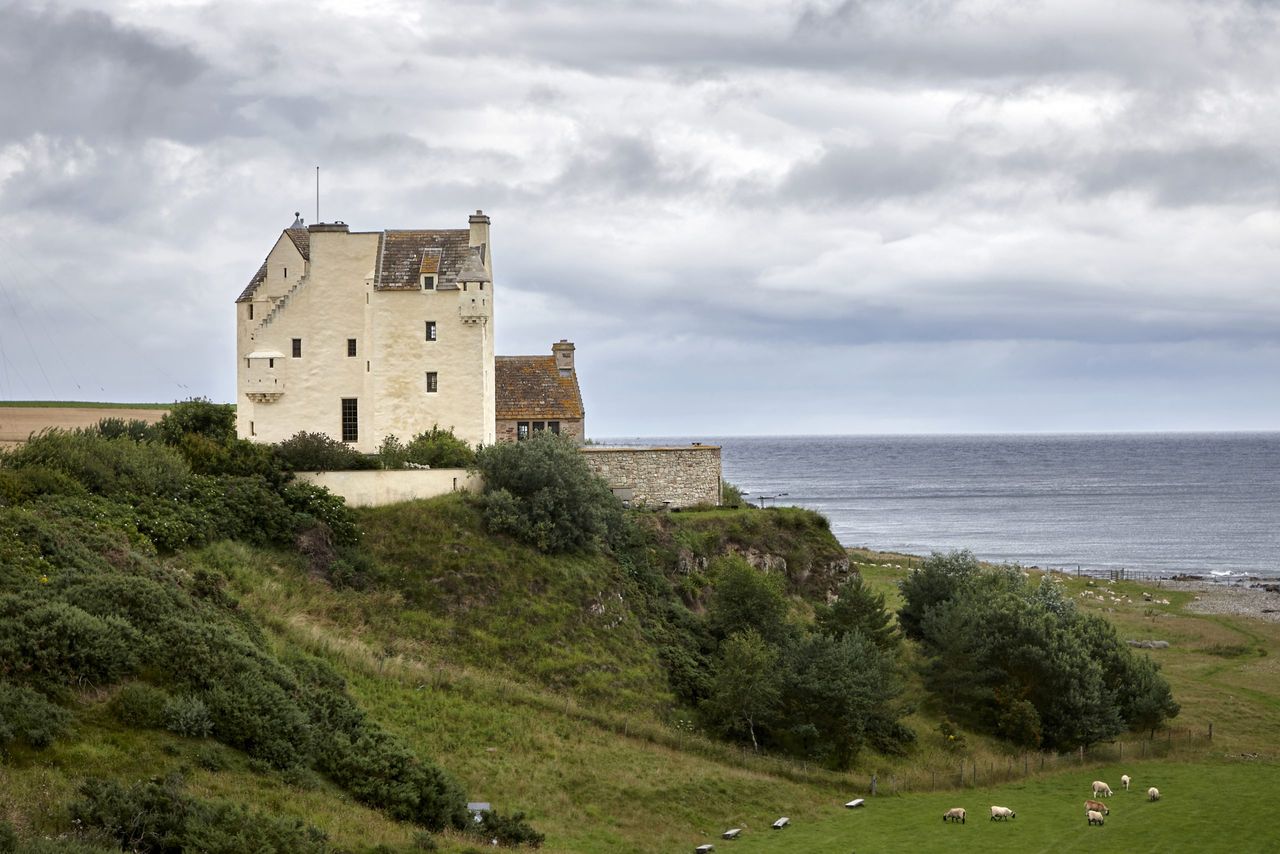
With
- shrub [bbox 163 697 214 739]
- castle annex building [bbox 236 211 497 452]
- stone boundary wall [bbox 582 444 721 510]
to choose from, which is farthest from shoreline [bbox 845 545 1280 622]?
shrub [bbox 163 697 214 739]

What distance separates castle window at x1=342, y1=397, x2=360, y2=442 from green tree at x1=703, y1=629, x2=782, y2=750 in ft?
67.7

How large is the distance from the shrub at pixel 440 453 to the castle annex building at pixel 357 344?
98.8 inches

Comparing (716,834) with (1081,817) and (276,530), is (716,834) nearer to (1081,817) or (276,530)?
(1081,817)

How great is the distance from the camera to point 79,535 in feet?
113

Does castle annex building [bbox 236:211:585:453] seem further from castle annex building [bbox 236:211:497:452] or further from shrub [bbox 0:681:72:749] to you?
shrub [bbox 0:681:72:749]

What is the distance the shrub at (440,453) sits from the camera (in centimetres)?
5184

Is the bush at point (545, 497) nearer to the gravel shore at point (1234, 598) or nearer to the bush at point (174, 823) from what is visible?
the bush at point (174, 823)

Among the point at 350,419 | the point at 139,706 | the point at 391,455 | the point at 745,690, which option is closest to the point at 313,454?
the point at 391,455

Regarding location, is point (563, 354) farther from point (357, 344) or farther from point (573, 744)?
point (573, 744)

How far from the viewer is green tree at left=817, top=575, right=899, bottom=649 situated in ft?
164

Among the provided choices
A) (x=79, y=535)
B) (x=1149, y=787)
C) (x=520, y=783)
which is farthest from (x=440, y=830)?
(x=1149, y=787)

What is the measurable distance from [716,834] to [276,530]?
20.1m

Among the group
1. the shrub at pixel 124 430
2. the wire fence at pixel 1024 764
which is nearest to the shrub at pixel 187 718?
the shrub at pixel 124 430

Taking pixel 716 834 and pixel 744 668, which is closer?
pixel 716 834
